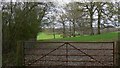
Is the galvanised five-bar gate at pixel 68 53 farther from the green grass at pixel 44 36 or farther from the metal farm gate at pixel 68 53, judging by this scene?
the green grass at pixel 44 36

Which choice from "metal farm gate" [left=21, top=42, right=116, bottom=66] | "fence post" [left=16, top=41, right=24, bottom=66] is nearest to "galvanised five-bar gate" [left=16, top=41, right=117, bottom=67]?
"metal farm gate" [left=21, top=42, right=116, bottom=66]

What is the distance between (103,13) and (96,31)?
1.66ft

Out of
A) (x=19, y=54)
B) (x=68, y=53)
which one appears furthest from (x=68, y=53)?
(x=19, y=54)

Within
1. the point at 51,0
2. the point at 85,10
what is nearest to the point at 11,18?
the point at 51,0

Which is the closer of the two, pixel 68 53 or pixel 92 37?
pixel 68 53

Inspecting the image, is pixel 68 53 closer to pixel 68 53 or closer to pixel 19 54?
pixel 68 53

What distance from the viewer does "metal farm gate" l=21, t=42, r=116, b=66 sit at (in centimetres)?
437

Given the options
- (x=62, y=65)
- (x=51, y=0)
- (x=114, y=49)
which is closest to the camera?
(x=114, y=49)

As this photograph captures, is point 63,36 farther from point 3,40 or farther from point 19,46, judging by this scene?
point 3,40

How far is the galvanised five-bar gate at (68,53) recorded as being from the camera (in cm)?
437

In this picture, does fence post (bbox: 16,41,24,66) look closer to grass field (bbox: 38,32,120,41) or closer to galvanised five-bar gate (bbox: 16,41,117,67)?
galvanised five-bar gate (bbox: 16,41,117,67)

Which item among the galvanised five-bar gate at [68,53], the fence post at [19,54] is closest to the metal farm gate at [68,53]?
the galvanised five-bar gate at [68,53]

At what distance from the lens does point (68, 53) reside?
445 cm

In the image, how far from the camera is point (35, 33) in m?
4.74
